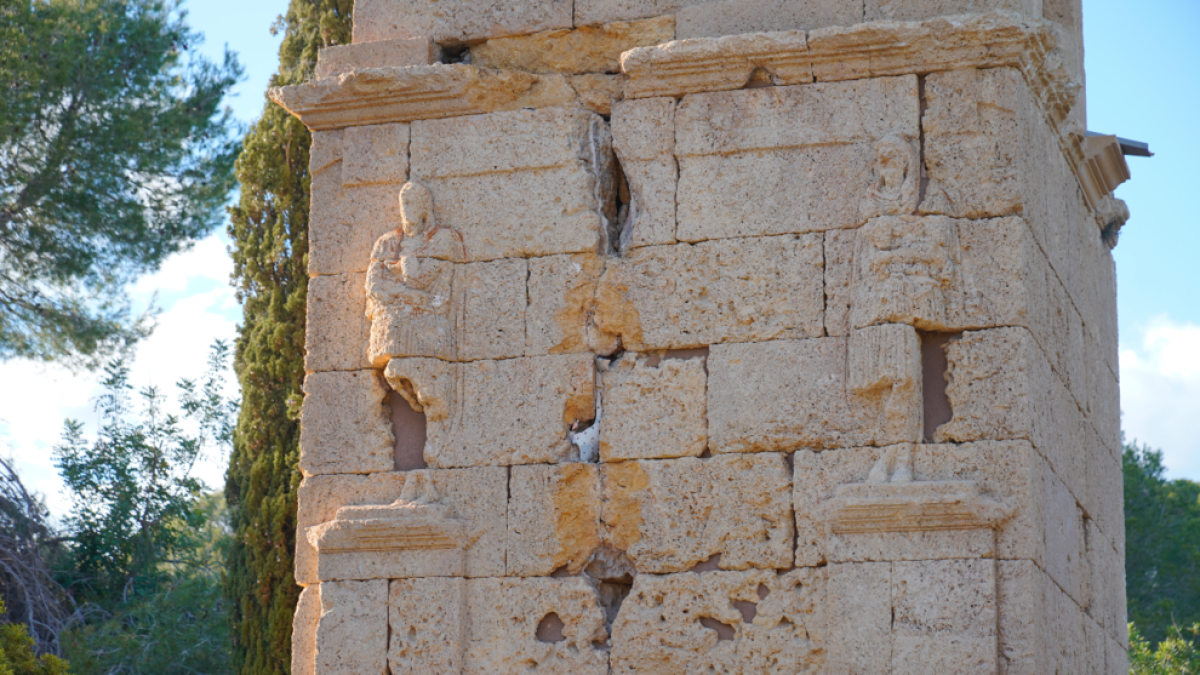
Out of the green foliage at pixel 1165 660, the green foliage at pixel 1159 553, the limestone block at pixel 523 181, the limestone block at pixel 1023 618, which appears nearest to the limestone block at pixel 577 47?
the limestone block at pixel 523 181

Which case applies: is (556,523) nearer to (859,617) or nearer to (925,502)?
(859,617)

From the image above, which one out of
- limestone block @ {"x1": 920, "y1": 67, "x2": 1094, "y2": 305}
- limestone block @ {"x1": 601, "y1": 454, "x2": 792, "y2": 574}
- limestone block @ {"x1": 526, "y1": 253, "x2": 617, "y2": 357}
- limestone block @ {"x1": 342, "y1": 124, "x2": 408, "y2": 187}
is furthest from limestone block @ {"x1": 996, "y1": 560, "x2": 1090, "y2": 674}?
limestone block @ {"x1": 342, "y1": 124, "x2": 408, "y2": 187}

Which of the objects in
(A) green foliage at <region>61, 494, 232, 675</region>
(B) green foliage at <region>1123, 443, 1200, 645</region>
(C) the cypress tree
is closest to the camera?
(C) the cypress tree

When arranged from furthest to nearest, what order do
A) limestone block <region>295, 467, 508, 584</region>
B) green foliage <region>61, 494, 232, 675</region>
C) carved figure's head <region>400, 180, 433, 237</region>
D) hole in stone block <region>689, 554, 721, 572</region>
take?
green foliage <region>61, 494, 232, 675</region> < carved figure's head <region>400, 180, 433, 237</region> < limestone block <region>295, 467, 508, 584</region> < hole in stone block <region>689, 554, 721, 572</region>

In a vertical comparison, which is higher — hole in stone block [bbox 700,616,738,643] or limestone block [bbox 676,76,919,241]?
limestone block [bbox 676,76,919,241]

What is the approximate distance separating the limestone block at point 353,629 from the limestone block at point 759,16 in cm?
289

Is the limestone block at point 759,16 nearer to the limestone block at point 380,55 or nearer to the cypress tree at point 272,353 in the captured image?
the limestone block at point 380,55

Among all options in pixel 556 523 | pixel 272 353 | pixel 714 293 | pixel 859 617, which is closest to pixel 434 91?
pixel 714 293

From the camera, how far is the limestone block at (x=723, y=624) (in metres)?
6.25

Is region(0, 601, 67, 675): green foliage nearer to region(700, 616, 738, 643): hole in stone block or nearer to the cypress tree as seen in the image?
the cypress tree

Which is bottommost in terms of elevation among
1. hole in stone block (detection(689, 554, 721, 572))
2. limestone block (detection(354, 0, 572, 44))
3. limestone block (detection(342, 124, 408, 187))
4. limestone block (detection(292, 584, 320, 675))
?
limestone block (detection(292, 584, 320, 675))

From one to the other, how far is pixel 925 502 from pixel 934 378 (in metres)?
0.60

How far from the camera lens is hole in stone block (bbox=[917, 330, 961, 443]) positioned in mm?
6340

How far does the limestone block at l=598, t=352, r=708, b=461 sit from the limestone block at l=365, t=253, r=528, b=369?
52cm
